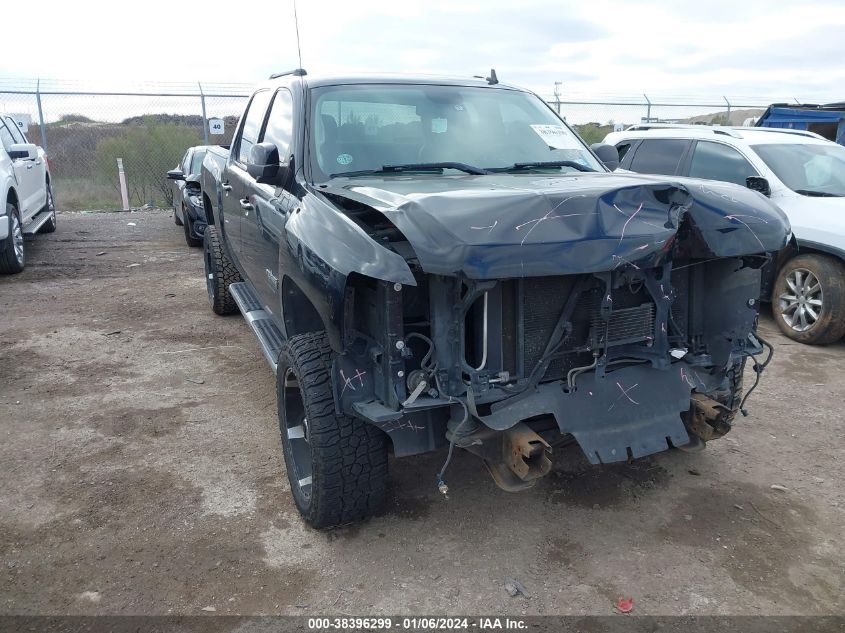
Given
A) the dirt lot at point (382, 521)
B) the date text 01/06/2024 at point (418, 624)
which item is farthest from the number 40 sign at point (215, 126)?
the date text 01/06/2024 at point (418, 624)

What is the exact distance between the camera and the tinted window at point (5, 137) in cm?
951

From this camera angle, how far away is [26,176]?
31.9ft

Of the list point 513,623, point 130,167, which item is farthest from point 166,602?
point 130,167

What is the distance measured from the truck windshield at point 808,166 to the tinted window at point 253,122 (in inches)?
190

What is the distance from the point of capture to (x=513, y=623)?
8.80ft

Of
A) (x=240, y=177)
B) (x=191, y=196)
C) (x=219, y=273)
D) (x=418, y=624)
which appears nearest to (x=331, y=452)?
(x=418, y=624)

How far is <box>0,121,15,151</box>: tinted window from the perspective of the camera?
31.2ft

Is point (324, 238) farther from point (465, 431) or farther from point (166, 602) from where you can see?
point (166, 602)

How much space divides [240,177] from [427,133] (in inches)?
63.7

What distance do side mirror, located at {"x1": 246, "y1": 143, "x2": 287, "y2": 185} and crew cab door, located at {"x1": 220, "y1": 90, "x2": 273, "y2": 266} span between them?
730mm

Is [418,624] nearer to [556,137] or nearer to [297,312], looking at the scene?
[297,312]

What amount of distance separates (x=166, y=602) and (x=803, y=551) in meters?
2.78

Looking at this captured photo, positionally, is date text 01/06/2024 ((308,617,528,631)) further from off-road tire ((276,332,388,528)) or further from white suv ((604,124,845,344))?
white suv ((604,124,845,344))

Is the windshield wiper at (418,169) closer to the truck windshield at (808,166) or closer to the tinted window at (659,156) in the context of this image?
the truck windshield at (808,166)
